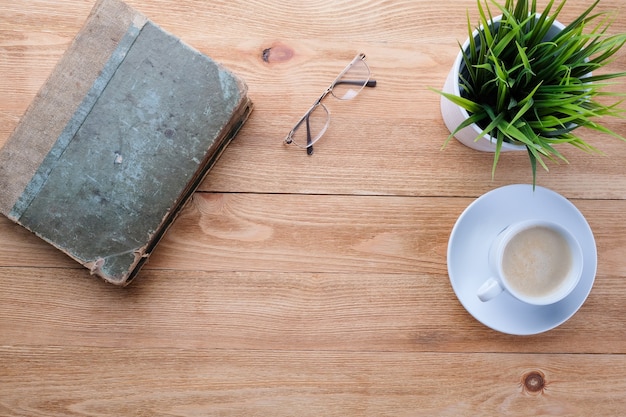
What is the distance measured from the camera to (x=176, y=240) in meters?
0.74

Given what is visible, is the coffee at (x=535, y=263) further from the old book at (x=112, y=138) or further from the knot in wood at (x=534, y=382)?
the old book at (x=112, y=138)

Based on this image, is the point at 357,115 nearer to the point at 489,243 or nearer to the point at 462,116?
the point at 462,116

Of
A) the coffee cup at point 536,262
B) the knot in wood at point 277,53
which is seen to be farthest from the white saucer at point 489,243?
the knot in wood at point 277,53

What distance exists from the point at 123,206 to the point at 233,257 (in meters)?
0.17

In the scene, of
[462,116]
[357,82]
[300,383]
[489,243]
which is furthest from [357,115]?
[300,383]

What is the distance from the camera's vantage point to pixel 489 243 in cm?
72

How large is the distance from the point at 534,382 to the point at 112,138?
0.69m

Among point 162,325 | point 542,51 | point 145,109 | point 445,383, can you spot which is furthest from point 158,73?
point 445,383

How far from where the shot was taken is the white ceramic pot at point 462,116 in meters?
0.64

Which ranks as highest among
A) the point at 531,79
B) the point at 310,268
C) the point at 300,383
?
the point at 531,79

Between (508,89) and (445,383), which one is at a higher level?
(508,89)

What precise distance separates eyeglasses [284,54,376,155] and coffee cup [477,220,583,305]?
0.28 metres

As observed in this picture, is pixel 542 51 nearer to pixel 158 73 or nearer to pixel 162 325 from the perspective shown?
pixel 158 73

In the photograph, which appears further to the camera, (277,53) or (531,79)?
(277,53)
